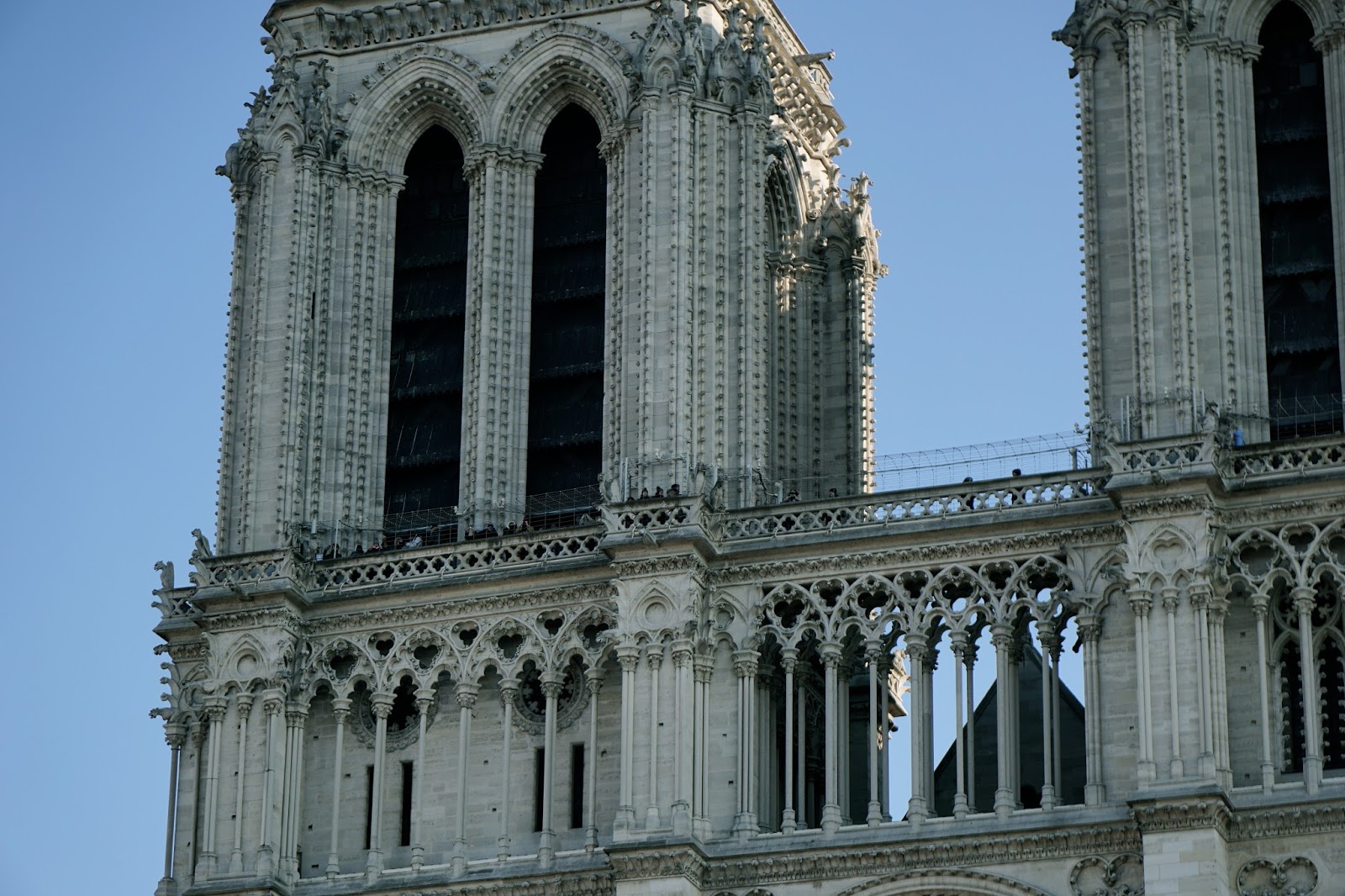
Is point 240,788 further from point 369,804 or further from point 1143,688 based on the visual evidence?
point 1143,688

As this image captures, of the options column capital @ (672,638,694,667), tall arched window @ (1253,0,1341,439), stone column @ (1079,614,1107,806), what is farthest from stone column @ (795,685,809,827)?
tall arched window @ (1253,0,1341,439)

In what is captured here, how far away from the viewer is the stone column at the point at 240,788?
179 feet

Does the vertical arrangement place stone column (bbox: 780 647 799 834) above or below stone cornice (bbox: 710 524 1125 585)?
below

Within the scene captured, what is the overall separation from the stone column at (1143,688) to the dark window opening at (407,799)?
34.3 ft

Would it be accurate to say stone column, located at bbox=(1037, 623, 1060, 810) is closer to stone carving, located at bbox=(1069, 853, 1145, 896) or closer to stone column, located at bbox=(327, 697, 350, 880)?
stone carving, located at bbox=(1069, 853, 1145, 896)

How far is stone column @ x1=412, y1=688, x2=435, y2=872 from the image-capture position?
2144 inches

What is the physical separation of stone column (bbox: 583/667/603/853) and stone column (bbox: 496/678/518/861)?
1.04 meters

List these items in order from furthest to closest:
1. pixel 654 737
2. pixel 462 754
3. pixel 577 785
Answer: pixel 462 754 → pixel 577 785 → pixel 654 737

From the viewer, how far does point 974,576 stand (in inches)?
2101

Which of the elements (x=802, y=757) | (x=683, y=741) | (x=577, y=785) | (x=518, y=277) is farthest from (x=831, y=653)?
(x=518, y=277)

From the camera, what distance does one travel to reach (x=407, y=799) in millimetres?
55344

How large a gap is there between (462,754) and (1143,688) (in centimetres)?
974

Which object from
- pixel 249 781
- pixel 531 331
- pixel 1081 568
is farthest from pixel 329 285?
pixel 1081 568

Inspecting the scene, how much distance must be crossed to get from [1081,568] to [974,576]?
1.48 metres
